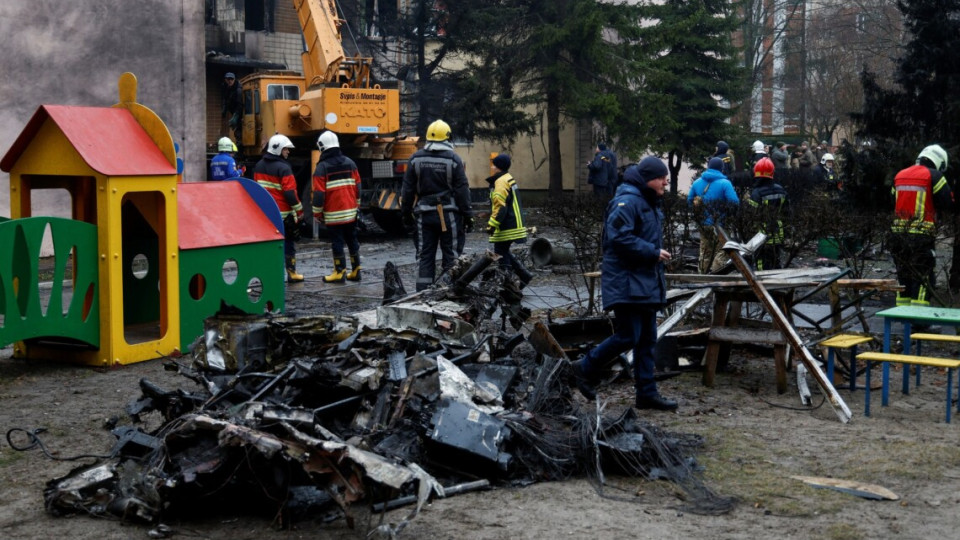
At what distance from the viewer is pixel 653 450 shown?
5.88 metres

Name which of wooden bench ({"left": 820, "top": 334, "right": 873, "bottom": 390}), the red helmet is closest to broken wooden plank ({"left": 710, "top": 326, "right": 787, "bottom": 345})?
wooden bench ({"left": 820, "top": 334, "right": 873, "bottom": 390})

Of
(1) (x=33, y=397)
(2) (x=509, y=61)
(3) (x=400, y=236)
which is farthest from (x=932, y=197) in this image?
(2) (x=509, y=61)

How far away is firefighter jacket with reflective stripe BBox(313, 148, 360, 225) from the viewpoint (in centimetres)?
1376

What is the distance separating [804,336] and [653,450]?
4.25 meters

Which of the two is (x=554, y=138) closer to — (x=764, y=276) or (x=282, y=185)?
(x=282, y=185)

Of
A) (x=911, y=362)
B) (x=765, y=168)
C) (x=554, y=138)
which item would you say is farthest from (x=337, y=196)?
(x=554, y=138)

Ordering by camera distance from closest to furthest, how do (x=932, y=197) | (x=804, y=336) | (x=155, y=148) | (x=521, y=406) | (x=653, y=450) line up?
(x=653, y=450), (x=521, y=406), (x=155, y=148), (x=804, y=336), (x=932, y=197)

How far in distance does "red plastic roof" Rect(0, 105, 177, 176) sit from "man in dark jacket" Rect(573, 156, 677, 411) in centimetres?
385

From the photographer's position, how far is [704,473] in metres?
5.83

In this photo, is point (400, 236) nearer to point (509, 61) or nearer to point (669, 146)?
point (509, 61)

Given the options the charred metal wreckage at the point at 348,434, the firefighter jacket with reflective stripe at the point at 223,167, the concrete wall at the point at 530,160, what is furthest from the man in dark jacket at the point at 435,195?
the concrete wall at the point at 530,160

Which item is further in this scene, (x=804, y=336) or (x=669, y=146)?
(x=669, y=146)

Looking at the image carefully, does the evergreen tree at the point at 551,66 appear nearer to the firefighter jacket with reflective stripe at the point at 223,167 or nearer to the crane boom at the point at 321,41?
the crane boom at the point at 321,41

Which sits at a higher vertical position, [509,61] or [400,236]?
[509,61]
